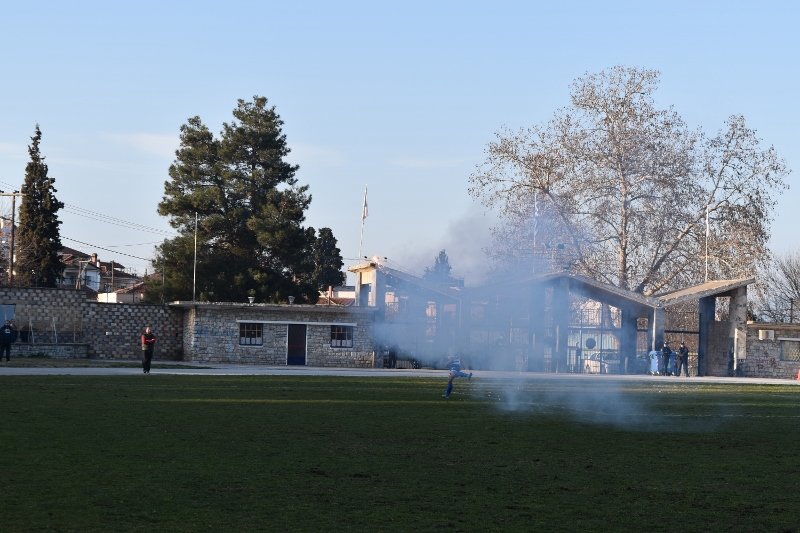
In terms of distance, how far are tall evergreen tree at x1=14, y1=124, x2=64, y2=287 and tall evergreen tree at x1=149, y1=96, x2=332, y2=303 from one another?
8584 millimetres

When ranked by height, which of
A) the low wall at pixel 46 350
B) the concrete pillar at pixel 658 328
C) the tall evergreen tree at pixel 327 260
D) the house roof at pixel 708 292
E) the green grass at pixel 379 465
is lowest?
the green grass at pixel 379 465

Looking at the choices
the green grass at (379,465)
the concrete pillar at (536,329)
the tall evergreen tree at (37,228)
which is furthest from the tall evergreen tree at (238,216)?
the green grass at (379,465)

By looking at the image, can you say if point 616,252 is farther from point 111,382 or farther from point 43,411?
point 43,411

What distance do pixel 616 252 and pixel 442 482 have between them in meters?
69.8

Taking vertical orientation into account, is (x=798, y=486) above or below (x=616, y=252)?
below

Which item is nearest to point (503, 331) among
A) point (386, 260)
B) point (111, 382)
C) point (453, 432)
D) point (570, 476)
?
point (386, 260)

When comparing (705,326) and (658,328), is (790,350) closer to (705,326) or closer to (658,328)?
(705,326)

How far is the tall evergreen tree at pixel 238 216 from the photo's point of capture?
88875 millimetres

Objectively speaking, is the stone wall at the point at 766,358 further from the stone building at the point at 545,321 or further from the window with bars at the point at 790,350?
the stone building at the point at 545,321

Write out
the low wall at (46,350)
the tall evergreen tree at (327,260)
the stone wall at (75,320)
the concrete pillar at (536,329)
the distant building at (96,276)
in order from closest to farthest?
the concrete pillar at (536,329), the low wall at (46,350), the stone wall at (75,320), the distant building at (96,276), the tall evergreen tree at (327,260)

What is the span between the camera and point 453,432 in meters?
22.8

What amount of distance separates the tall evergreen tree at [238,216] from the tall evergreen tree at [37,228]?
8.58 metres

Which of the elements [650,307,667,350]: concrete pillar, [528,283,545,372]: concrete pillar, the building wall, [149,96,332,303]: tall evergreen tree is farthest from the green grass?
[149,96,332,303]: tall evergreen tree

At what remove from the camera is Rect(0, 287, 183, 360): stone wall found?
6675 cm
